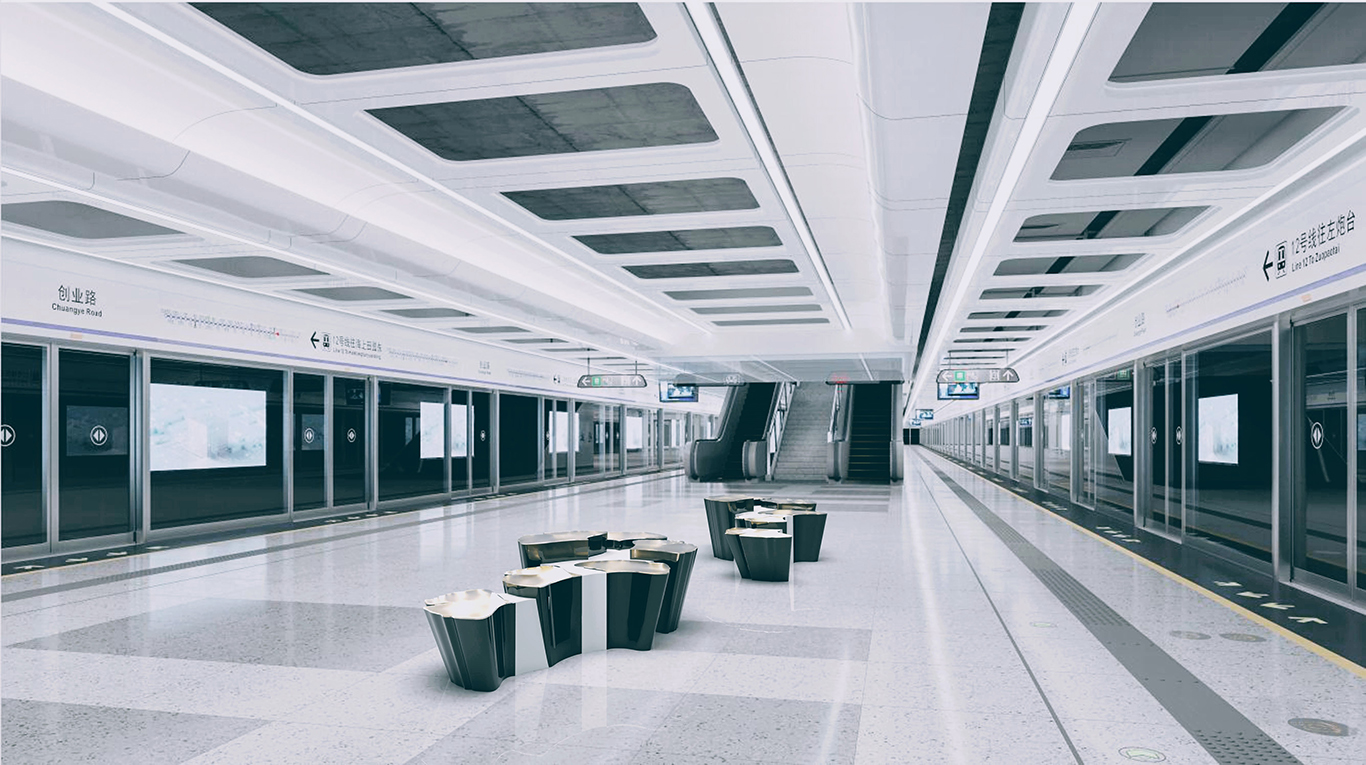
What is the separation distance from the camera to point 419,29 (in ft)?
14.0

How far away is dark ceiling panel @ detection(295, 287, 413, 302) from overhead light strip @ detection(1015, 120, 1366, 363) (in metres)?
8.91

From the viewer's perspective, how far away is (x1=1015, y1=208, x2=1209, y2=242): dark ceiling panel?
316 inches

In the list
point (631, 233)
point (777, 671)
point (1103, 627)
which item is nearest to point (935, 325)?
point (631, 233)

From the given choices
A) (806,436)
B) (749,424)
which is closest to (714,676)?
(749,424)

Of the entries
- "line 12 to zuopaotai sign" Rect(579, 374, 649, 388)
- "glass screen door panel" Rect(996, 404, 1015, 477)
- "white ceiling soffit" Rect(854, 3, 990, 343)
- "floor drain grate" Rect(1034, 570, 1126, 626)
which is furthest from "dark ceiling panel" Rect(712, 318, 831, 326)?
"glass screen door panel" Rect(996, 404, 1015, 477)

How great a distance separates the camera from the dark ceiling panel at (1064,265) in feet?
33.7

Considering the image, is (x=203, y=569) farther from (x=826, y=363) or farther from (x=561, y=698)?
(x=826, y=363)

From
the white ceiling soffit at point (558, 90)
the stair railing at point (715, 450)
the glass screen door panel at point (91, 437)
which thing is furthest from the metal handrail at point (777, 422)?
the glass screen door panel at point (91, 437)

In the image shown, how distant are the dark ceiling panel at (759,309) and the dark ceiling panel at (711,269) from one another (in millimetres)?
2572

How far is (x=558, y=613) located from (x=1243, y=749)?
118 inches

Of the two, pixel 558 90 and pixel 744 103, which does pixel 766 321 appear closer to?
pixel 744 103

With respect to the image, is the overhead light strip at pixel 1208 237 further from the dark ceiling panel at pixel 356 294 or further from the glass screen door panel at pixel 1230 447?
the dark ceiling panel at pixel 356 294

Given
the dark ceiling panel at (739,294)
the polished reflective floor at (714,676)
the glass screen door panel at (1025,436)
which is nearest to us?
the polished reflective floor at (714,676)

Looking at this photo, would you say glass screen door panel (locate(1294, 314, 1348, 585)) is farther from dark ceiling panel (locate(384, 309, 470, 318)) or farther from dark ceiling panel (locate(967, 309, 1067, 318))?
dark ceiling panel (locate(384, 309, 470, 318))
